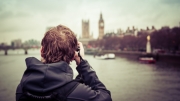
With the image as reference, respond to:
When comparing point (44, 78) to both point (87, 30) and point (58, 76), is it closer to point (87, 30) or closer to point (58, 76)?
point (58, 76)

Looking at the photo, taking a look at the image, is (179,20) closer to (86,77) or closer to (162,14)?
(162,14)

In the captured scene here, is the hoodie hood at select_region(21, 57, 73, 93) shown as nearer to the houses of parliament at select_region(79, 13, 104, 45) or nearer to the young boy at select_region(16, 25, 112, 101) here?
the young boy at select_region(16, 25, 112, 101)

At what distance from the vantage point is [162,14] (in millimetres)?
17672

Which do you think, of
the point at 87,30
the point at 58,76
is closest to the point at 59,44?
the point at 58,76

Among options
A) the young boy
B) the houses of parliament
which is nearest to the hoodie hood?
the young boy

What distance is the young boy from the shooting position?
41 cm

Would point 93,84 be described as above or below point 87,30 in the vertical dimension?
below

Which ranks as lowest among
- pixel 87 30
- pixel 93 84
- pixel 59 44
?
pixel 93 84

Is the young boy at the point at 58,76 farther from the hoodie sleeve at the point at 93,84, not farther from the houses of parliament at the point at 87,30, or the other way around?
the houses of parliament at the point at 87,30

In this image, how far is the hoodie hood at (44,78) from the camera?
0.40 m

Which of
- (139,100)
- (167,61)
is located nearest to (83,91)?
(139,100)

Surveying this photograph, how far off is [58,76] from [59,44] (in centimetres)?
9

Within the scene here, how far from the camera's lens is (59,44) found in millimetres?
463

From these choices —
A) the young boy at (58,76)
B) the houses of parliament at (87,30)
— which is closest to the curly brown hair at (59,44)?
the young boy at (58,76)
